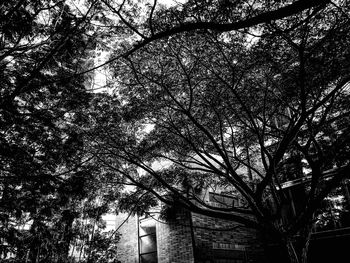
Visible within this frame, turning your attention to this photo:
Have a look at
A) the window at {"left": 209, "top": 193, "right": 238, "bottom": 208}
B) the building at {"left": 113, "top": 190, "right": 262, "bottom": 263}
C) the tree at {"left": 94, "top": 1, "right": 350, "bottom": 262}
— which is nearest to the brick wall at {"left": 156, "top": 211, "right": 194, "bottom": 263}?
the building at {"left": 113, "top": 190, "right": 262, "bottom": 263}

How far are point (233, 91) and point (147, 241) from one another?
9147 mm

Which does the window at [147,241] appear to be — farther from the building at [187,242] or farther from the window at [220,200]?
the window at [220,200]

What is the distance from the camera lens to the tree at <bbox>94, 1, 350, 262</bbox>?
5074mm

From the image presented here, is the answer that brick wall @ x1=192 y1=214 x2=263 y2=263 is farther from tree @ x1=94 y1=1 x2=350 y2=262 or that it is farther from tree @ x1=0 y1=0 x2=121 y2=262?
tree @ x1=0 y1=0 x2=121 y2=262

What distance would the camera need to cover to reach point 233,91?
19.2 feet

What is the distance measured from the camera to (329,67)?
5785mm

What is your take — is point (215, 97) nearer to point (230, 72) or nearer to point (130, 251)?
point (230, 72)

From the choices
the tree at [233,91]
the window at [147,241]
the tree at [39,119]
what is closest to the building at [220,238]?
the window at [147,241]

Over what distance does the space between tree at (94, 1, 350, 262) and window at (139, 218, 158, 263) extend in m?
4.66

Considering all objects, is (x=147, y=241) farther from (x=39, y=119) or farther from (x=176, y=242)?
(x=39, y=119)

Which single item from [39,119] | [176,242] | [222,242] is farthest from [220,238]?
[39,119]

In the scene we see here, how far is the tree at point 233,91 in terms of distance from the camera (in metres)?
5.07

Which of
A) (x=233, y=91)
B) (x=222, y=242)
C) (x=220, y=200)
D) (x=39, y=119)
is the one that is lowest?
(x=222, y=242)

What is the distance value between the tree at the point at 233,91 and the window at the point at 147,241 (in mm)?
4664
